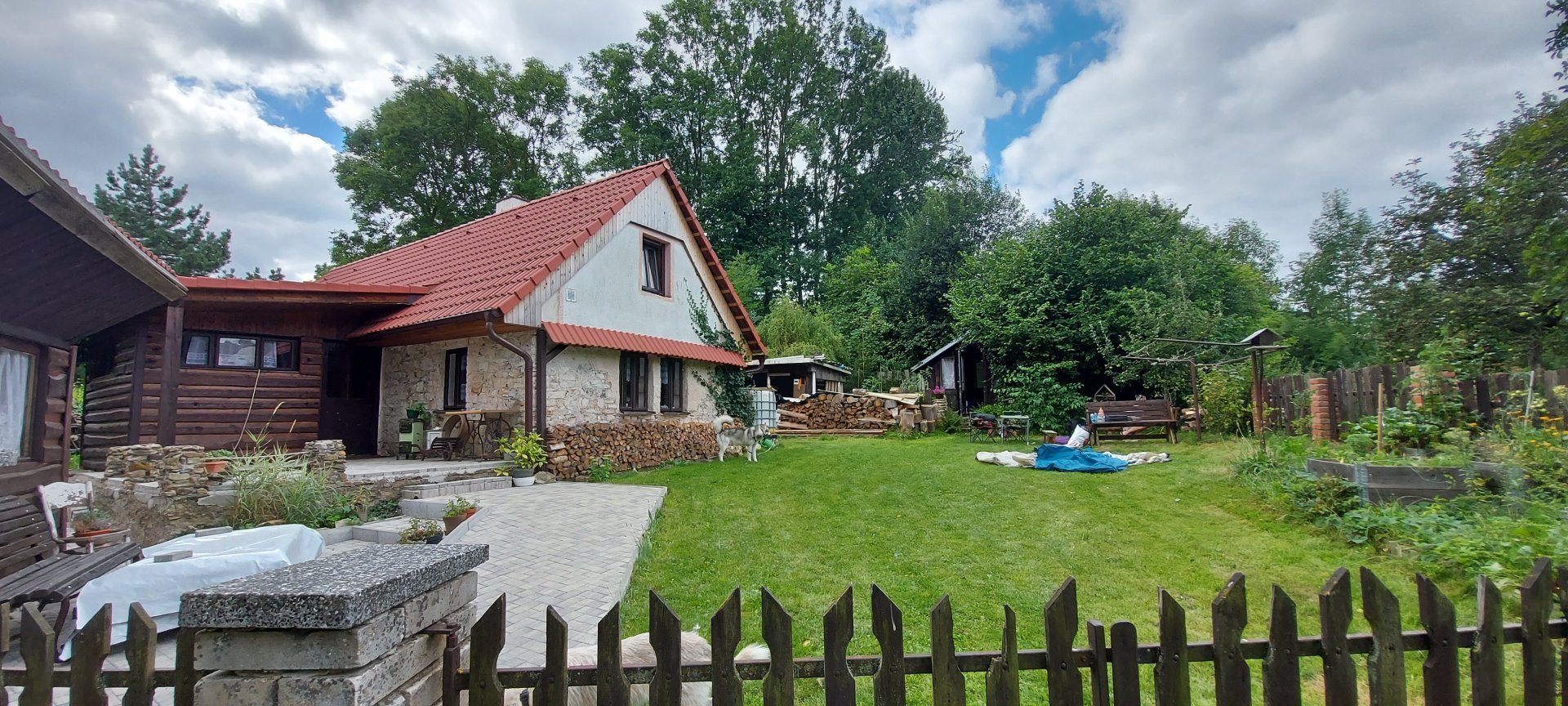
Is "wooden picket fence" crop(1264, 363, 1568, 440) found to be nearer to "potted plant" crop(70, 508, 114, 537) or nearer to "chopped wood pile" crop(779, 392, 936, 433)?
"chopped wood pile" crop(779, 392, 936, 433)

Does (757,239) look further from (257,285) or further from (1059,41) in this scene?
(257,285)

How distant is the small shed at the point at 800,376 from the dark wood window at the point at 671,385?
6.72 m

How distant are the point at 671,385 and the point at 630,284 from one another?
233 cm

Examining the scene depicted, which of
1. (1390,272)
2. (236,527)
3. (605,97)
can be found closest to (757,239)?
(605,97)

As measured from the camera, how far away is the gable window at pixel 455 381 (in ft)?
35.3

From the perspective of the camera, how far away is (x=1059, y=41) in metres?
13.5

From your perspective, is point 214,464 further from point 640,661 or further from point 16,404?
point 640,661

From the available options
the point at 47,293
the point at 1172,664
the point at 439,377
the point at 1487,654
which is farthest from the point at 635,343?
the point at 1487,654

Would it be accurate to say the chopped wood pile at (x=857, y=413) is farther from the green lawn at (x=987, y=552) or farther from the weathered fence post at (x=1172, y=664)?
the weathered fence post at (x=1172, y=664)

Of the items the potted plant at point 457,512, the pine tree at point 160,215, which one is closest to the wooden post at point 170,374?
the potted plant at point 457,512

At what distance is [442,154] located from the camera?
27.6 m

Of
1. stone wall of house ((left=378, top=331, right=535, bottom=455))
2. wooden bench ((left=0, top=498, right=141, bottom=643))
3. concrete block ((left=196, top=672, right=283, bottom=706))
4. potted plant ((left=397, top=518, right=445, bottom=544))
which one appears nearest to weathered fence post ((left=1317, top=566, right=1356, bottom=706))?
concrete block ((left=196, top=672, right=283, bottom=706))

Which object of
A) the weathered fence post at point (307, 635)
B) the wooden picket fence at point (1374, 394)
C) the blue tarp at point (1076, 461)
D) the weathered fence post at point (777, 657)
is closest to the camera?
the weathered fence post at point (307, 635)

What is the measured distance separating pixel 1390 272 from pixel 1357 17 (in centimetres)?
1320
